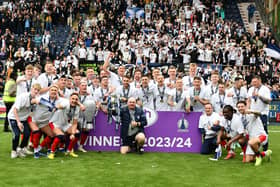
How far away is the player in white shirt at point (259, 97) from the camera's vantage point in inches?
418

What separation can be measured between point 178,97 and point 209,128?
137 cm

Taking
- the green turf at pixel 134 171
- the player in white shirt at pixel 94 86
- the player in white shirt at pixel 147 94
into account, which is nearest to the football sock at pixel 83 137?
the green turf at pixel 134 171

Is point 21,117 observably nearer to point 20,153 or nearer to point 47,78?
point 20,153

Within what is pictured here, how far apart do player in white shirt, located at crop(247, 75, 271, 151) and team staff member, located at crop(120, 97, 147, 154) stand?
2.53 m

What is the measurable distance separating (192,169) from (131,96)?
3212mm

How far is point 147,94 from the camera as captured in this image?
12.3 meters

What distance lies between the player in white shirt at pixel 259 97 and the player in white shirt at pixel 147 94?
255 cm

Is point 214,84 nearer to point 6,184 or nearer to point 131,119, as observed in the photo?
point 131,119

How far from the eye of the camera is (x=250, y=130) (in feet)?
33.3

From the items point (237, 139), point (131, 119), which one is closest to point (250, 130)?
point (237, 139)

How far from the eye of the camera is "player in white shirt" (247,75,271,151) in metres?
10.6

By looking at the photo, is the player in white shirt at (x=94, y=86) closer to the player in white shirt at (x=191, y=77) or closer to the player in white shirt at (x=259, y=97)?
the player in white shirt at (x=191, y=77)

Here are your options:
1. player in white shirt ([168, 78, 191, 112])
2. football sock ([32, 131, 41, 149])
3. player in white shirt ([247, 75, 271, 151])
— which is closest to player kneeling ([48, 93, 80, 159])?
football sock ([32, 131, 41, 149])

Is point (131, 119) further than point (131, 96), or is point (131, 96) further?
point (131, 96)
